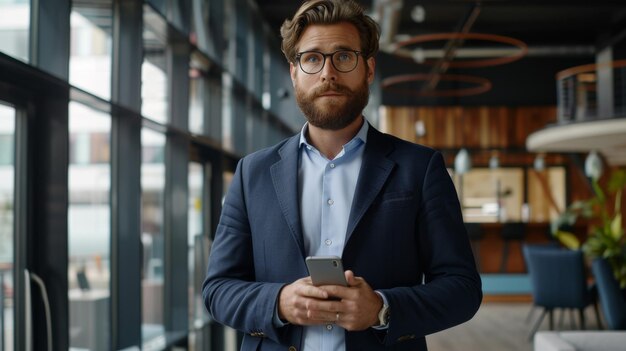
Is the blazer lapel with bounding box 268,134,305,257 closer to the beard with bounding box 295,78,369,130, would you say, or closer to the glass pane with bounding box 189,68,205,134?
the beard with bounding box 295,78,369,130

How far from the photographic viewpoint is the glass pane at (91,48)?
11.4ft

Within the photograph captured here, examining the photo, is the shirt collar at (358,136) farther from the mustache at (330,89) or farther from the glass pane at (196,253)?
the glass pane at (196,253)

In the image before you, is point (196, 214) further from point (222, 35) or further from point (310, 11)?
point (310, 11)

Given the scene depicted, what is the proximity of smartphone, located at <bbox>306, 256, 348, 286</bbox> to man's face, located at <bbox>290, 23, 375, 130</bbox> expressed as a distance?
30 centimetres

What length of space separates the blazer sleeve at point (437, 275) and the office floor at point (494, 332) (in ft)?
22.1

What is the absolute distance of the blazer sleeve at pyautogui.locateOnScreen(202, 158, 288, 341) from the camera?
1354 mm

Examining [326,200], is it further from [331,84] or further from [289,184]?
[331,84]

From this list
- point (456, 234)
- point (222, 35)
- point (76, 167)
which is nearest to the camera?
point (456, 234)

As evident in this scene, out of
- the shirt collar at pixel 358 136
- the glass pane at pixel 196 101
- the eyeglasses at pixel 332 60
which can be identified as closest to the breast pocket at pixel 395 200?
the shirt collar at pixel 358 136

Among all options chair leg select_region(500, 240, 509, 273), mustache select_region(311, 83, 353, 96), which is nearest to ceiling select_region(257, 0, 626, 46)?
chair leg select_region(500, 240, 509, 273)

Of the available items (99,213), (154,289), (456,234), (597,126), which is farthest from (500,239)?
(456,234)

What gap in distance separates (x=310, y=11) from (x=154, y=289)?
12.2ft

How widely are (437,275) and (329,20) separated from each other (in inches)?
20.0

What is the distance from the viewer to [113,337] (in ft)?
13.2
